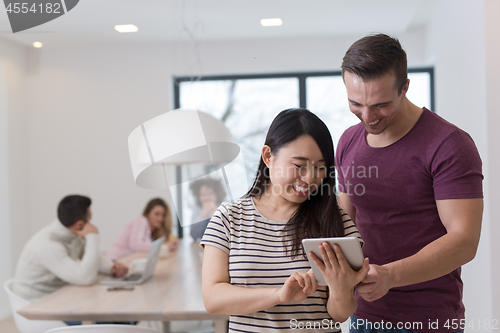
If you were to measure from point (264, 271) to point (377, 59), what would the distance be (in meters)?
0.62

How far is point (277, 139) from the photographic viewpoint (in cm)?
117

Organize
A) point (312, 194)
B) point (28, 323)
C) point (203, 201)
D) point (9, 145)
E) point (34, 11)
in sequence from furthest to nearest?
point (9, 145)
point (203, 201)
point (34, 11)
point (28, 323)
point (312, 194)

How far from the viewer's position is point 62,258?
8.50 ft

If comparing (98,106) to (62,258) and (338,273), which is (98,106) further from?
(338,273)

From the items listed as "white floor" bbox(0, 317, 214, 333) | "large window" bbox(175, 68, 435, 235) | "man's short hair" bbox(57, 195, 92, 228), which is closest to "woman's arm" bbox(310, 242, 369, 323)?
"man's short hair" bbox(57, 195, 92, 228)

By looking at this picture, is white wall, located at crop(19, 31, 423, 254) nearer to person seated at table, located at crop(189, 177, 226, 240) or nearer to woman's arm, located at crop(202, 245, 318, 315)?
person seated at table, located at crop(189, 177, 226, 240)

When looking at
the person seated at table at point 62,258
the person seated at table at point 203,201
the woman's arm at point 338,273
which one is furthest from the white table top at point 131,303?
the woman's arm at point 338,273

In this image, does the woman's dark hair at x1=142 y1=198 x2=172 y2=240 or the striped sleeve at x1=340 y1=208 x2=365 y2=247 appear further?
the woman's dark hair at x1=142 y1=198 x2=172 y2=240

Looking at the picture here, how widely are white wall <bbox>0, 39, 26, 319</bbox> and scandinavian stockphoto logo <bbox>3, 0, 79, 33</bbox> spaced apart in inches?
25.9

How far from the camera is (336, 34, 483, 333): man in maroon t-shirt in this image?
1.12 meters

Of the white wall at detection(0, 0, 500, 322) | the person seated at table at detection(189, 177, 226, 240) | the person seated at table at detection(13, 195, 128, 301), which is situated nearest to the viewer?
the person seated at table at detection(13, 195, 128, 301)

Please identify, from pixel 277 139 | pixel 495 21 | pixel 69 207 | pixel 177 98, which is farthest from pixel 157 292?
pixel 177 98

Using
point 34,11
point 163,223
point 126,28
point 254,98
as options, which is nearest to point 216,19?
point 126,28

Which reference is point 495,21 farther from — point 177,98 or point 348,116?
point 177,98
